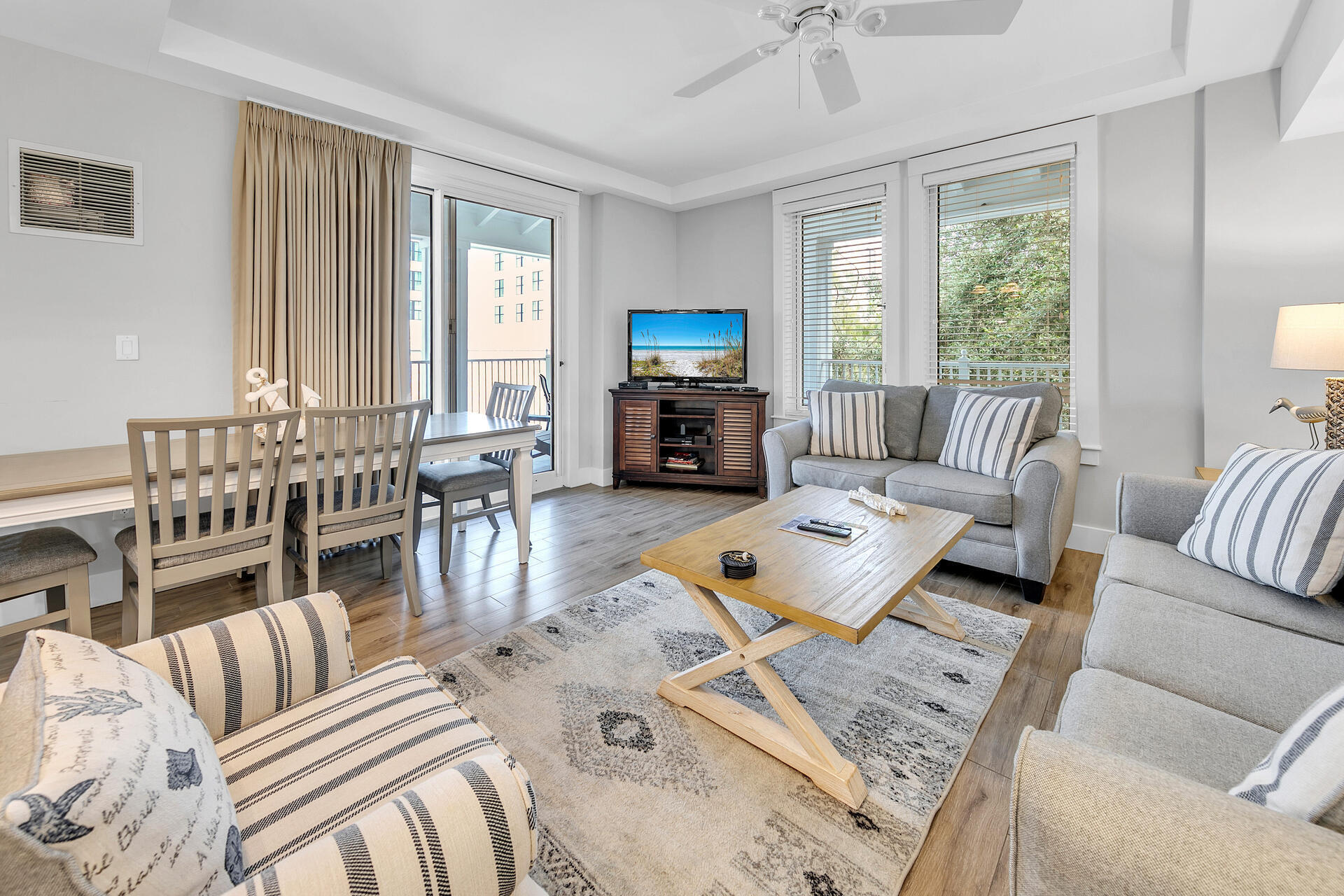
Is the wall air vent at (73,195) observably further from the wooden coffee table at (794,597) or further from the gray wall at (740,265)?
the gray wall at (740,265)

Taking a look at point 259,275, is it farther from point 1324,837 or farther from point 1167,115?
point 1167,115

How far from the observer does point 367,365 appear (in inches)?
137

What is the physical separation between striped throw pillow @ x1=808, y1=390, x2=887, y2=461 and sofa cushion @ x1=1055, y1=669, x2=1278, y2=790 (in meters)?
2.48

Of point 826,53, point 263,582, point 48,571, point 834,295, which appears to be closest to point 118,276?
point 48,571

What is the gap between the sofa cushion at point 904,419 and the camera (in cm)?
371

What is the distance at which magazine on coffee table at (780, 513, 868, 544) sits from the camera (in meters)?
2.10

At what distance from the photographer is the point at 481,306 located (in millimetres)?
4418

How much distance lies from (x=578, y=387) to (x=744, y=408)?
1.43 meters

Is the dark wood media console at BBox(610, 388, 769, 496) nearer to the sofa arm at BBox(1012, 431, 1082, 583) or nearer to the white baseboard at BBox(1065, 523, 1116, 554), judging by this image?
the white baseboard at BBox(1065, 523, 1116, 554)

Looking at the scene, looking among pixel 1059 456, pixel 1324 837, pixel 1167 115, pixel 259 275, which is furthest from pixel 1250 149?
pixel 259 275

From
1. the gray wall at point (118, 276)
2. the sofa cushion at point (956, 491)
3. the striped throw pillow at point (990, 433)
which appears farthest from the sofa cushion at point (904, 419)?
the gray wall at point (118, 276)

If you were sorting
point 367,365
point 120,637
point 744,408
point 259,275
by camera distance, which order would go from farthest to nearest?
point 744,408
point 367,365
point 259,275
point 120,637

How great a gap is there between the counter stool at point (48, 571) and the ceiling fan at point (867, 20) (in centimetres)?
294

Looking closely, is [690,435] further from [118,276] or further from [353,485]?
[118,276]
